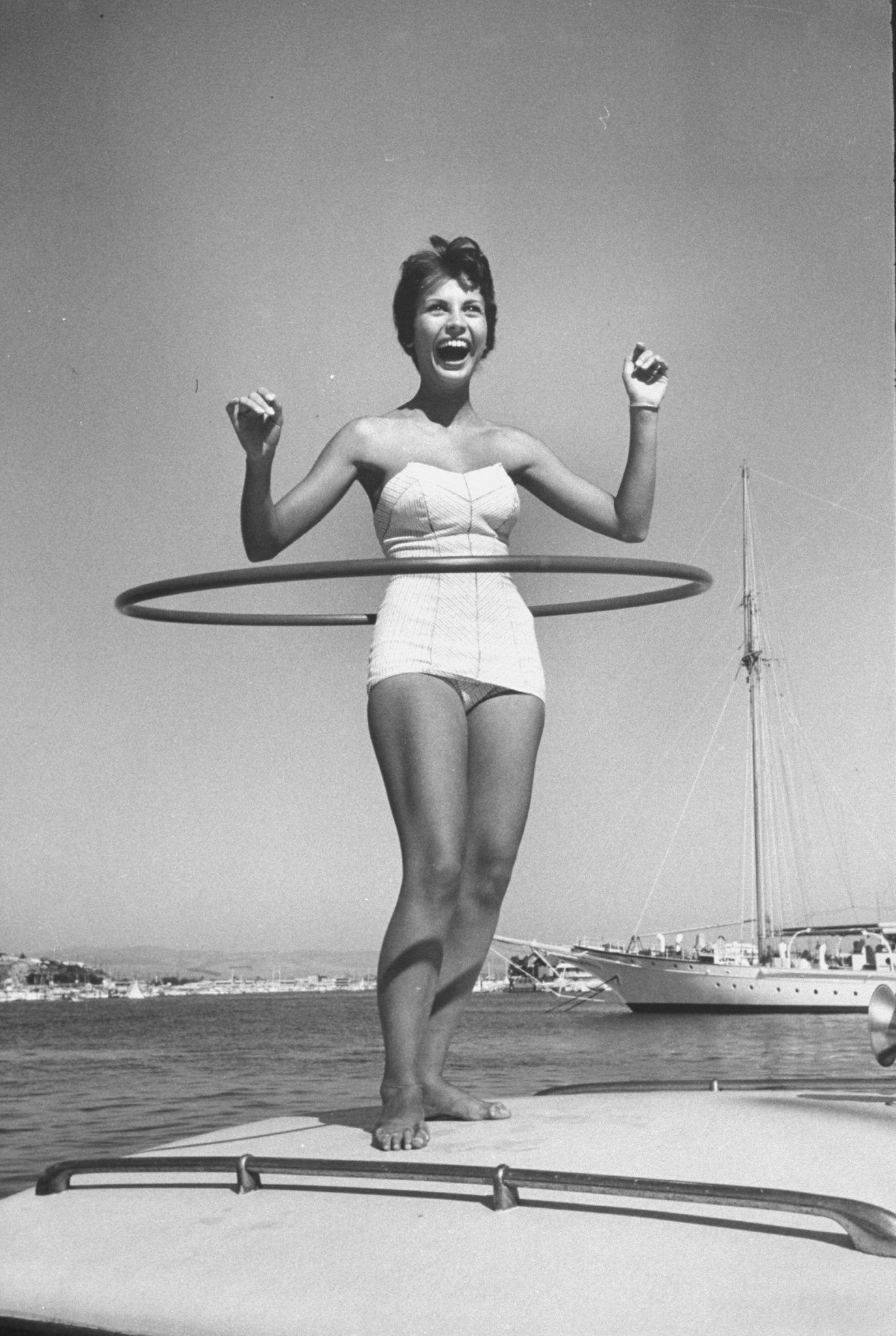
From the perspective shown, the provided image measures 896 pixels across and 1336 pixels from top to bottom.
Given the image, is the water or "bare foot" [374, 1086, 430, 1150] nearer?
"bare foot" [374, 1086, 430, 1150]

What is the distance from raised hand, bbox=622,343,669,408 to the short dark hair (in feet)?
1.42

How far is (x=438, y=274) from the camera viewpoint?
11.2 feet

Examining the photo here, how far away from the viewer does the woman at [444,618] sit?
9.97ft

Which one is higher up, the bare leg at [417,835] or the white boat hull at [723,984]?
the bare leg at [417,835]

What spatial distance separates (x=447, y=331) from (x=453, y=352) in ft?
0.17

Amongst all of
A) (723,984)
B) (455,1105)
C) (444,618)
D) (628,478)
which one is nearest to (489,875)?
(455,1105)

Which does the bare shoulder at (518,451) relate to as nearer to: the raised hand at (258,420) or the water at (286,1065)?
the raised hand at (258,420)

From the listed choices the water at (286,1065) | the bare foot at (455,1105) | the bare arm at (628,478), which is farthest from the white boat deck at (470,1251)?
the water at (286,1065)

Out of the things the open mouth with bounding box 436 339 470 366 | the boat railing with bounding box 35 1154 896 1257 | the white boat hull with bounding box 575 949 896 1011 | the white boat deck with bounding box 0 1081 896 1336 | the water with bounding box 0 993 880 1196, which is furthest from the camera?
the white boat hull with bounding box 575 949 896 1011

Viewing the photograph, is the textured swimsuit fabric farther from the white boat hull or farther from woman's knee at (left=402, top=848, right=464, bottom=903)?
the white boat hull

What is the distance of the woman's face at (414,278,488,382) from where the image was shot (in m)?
3.41

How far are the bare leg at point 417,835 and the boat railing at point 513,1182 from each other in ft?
2.21

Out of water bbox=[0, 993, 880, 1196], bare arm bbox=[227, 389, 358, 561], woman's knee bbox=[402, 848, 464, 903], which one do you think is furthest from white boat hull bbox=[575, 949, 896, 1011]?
bare arm bbox=[227, 389, 358, 561]

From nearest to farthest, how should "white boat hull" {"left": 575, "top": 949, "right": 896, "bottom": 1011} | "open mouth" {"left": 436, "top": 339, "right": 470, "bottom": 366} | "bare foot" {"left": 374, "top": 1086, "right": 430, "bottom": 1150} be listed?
1. "bare foot" {"left": 374, "top": 1086, "right": 430, "bottom": 1150}
2. "open mouth" {"left": 436, "top": 339, "right": 470, "bottom": 366}
3. "white boat hull" {"left": 575, "top": 949, "right": 896, "bottom": 1011}
